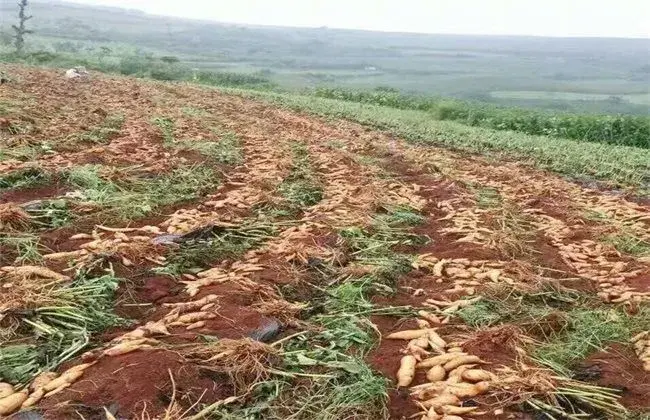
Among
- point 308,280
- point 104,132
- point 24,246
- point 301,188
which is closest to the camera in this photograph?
point 308,280

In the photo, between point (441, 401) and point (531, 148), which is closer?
point (441, 401)

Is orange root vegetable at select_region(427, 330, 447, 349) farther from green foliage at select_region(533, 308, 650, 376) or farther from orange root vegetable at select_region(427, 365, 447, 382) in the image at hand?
green foliage at select_region(533, 308, 650, 376)

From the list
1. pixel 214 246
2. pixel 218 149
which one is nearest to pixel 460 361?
pixel 214 246

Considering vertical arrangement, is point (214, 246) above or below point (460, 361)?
below

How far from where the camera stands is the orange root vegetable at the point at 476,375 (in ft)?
10.7

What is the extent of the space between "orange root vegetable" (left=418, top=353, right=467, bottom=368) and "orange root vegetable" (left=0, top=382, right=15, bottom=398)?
199 cm

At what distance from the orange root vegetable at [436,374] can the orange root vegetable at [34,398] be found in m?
1.85

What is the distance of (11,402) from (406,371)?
1845 mm

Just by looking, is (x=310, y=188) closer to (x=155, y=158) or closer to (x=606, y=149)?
(x=155, y=158)

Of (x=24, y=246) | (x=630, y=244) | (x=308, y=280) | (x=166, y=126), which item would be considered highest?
(x=630, y=244)

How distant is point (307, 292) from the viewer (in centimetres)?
450

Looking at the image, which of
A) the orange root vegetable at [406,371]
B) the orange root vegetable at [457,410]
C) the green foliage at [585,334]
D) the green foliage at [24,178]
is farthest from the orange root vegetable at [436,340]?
the green foliage at [24,178]

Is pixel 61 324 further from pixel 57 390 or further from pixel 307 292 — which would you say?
pixel 307 292

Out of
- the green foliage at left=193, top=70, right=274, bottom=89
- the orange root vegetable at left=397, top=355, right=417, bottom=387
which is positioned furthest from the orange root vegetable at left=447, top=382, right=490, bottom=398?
the green foliage at left=193, top=70, right=274, bottom=89
